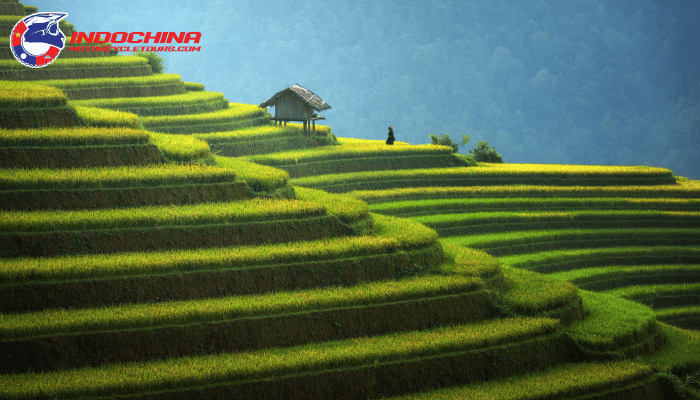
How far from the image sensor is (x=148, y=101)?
30406 mm

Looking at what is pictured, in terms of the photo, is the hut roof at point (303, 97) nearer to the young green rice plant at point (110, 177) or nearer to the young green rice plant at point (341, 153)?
the young green rice plant at point (341, 153)

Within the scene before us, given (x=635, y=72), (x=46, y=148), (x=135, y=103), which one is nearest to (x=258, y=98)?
(x=635, y=72)

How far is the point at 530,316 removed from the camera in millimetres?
16219

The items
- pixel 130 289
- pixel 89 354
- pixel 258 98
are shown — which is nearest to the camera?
pixel 89 354

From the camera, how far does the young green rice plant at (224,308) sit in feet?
41.0

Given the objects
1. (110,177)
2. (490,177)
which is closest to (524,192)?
(490,177)

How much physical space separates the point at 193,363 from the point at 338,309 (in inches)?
125

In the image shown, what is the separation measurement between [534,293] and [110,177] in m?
10.1

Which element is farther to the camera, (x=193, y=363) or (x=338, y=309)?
(x=338, y=309)

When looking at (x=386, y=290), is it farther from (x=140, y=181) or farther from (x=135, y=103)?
(x=135, y=103)

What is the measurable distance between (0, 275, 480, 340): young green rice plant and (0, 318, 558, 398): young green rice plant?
73 cm

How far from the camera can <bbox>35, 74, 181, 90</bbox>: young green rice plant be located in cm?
2910

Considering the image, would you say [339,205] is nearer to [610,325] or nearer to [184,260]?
[184,260]

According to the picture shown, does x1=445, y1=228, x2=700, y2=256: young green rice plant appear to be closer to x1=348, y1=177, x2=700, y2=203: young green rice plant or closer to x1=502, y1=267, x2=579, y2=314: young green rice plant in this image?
x1=348, y1=177, x2=700, y2=203: young green rice plant
